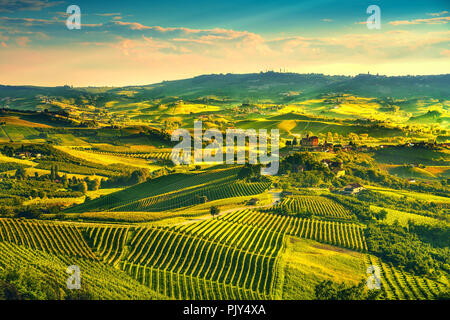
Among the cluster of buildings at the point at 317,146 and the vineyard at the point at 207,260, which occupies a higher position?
the cluster of buildings at the point at 317,146

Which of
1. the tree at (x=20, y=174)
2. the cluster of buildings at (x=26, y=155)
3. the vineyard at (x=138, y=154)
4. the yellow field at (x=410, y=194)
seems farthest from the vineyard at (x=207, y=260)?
the cluster of buildings at (x=26, y=155)

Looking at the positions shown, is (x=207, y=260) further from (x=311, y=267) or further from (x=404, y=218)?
(x=404, y=218)

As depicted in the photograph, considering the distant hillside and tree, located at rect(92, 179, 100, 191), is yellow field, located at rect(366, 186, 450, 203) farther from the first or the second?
the distant hillside

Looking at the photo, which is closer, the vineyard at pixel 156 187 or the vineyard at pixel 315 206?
the vineyard at pixel 315 206

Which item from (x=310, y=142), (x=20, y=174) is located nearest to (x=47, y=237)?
(x=20, y=174)

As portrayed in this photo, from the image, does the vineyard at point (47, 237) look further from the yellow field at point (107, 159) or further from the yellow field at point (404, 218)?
the yellow field at point (107, 159)

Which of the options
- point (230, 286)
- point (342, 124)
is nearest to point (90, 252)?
point (230, 286)
